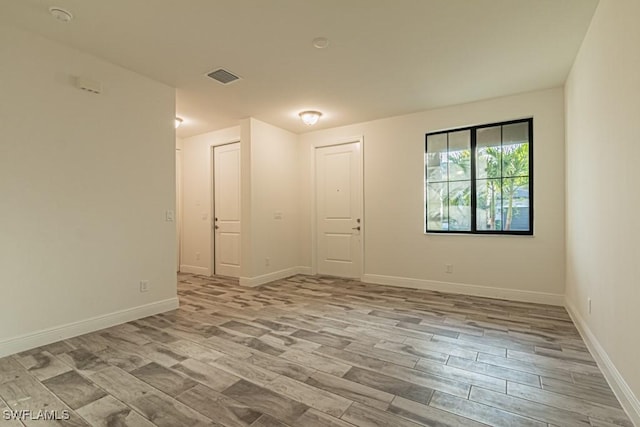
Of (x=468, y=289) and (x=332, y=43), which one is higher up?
(x=332, y=43)

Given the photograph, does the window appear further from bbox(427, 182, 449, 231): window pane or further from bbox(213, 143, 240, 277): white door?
bbox(213, 143, 240, 277): white door

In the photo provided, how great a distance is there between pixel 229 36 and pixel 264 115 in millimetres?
2189

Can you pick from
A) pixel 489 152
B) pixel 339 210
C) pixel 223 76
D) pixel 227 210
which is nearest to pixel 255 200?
pixel 227 210

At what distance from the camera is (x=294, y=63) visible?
10.6ft

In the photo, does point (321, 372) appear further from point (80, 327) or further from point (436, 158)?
point (436, 158)

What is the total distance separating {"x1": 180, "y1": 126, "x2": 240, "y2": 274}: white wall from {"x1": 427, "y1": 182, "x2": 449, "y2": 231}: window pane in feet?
11.9

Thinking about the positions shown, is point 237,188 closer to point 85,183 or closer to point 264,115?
point 264,115

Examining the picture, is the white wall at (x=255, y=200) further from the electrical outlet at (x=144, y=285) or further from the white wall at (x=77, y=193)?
the electrical outlet at (x=144, y=285)

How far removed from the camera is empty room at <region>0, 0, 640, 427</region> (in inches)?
76.3

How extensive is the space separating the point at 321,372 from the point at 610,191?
238 centimetres

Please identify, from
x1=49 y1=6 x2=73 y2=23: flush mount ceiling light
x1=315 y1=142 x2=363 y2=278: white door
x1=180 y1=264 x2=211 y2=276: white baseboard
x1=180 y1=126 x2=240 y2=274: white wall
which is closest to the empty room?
x1=49 y1=6 x2=73 y2=23: flush mount ceiling light

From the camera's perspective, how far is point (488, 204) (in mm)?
4367

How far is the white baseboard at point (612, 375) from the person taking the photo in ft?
5.66

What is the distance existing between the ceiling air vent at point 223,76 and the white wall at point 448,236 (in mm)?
2419
